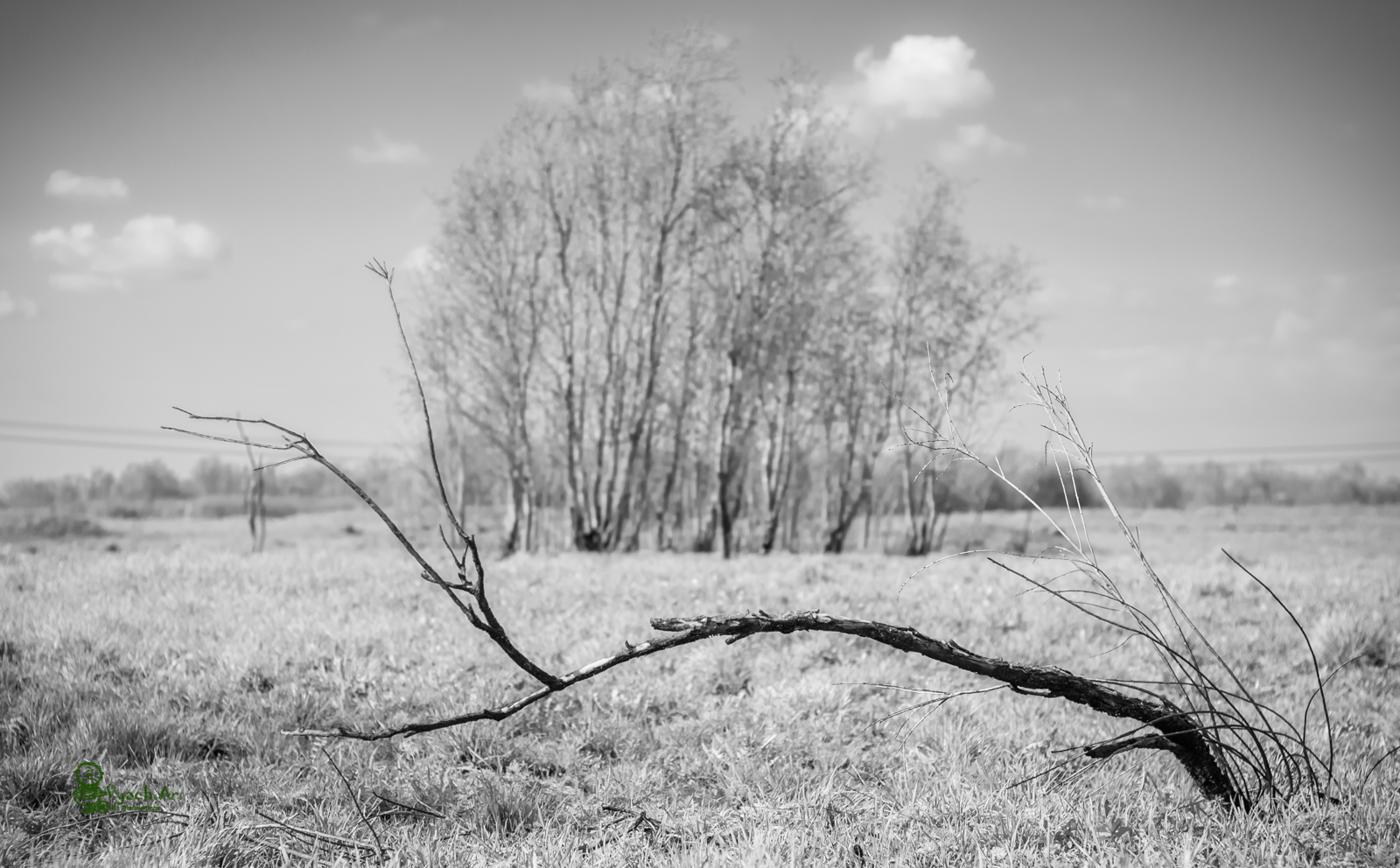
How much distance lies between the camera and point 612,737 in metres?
4.38

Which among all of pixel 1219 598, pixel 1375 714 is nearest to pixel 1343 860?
pixel 1375 714

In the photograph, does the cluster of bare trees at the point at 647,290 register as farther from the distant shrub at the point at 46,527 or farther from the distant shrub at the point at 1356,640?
the distant shrub at the point at 46,527

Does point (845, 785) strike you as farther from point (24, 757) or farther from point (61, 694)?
point (61, 694)

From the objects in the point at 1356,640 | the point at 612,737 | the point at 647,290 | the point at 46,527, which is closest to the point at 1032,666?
the point at 612,737

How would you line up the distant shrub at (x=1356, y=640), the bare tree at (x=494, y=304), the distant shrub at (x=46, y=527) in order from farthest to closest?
the distant shrub at (x=46, y=527) → the bare tree at (x=494, y=304) → the distant shrub at (x=1356, y=640)

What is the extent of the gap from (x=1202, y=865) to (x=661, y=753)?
2.50 meters

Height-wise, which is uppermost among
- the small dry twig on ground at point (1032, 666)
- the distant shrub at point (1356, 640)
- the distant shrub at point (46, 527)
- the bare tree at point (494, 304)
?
the bare tree at point (494, 304)

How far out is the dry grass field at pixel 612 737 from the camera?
9.87ft

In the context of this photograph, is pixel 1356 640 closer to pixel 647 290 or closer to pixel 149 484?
pixel 647 290

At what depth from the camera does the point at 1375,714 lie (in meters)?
5.54

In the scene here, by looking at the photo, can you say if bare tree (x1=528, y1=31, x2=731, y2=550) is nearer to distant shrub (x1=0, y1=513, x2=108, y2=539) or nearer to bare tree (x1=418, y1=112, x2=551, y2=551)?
bare tree (x1=418, y1=112, x2=551, y2=551)

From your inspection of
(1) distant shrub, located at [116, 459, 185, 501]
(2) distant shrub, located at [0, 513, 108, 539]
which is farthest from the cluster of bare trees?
(1) distant shrub, located at [116, 459, 185, 501]

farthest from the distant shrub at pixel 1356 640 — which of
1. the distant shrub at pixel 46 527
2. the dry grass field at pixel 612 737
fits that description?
the distant shrub at pixel 46 527

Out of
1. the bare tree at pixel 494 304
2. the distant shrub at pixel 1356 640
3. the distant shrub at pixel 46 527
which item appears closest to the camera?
the distant shrub at pixel 1356 640
